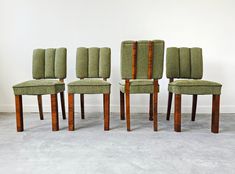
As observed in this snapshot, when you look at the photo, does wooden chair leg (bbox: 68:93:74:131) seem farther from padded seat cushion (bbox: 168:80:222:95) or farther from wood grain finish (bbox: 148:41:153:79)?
padded seat cushion (bbox: 168:80:222:95)

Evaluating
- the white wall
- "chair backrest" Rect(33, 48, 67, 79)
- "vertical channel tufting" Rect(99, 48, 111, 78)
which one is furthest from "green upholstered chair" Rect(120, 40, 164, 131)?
the white wall

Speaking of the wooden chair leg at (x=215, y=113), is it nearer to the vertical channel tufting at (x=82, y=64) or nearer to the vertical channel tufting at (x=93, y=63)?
the vertical channel tufting at (x=93, y=63)

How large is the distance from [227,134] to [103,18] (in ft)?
7.03

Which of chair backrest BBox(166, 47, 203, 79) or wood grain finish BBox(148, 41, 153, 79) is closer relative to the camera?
wood grain finish BBox(148, 41, 153, 79)

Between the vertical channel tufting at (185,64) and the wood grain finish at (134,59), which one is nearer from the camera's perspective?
the wood grain finish at (134,59)

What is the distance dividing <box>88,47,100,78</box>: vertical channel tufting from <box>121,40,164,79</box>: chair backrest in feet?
1.98

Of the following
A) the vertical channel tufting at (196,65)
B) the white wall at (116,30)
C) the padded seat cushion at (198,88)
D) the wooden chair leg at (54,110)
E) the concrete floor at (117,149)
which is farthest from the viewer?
the white wall at (116,30)

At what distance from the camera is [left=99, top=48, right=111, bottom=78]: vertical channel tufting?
2.94 metres

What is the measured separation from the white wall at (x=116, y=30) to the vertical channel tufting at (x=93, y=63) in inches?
18.7

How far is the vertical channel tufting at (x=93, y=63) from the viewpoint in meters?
2.97

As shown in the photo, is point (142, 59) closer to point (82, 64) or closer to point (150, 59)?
point (150, 59)

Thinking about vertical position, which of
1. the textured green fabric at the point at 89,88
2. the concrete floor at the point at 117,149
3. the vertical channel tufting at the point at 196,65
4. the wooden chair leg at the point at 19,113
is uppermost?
the vertical channel tufting at the point at 196,65

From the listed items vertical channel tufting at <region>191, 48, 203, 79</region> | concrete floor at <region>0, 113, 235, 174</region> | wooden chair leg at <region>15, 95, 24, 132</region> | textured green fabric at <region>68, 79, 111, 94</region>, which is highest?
vertical channel tufting at <region>191, 48, 203, 79</region>

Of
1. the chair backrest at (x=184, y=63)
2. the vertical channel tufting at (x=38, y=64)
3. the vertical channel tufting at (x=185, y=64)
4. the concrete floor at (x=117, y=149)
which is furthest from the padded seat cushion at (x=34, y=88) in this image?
the vertical channel tufting at (x=185, y=64)
